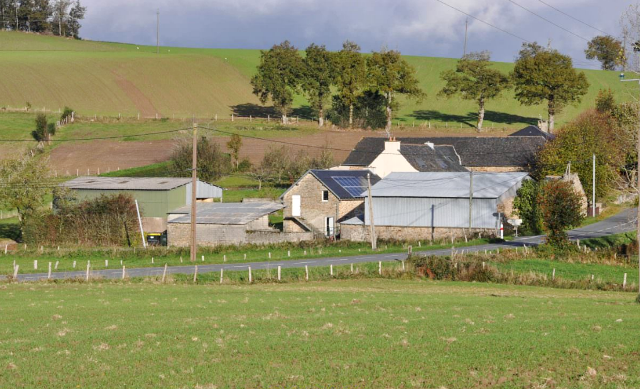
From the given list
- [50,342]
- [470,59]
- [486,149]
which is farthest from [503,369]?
[470,59]

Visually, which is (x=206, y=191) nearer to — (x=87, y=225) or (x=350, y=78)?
(x=87, y=225)

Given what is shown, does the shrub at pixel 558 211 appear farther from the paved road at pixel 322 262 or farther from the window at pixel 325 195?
the window at pixel 325 195

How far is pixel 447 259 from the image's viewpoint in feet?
150

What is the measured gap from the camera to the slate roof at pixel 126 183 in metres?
71.3

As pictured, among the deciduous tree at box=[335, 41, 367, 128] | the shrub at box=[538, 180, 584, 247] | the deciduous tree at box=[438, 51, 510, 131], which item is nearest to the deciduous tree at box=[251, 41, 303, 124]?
the deciduous tree at box=[335, 41, 367, 128]

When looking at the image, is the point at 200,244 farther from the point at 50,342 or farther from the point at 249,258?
the point at 50,342

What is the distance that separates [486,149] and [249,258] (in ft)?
170

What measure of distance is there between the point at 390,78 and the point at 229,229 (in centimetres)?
7122

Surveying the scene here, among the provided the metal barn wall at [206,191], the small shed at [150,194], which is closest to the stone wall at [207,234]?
the small shed at [150,194]

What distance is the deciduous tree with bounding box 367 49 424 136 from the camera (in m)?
129

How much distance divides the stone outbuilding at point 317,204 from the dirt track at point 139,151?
30.3 metres

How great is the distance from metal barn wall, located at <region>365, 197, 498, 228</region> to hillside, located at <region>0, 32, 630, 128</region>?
69.1m

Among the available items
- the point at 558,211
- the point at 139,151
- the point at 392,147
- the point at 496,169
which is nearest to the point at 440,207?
the point at 558,211

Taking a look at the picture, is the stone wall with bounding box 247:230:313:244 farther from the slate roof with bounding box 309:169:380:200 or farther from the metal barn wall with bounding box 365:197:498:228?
the slate roof with bounding box 309:169:380:200
